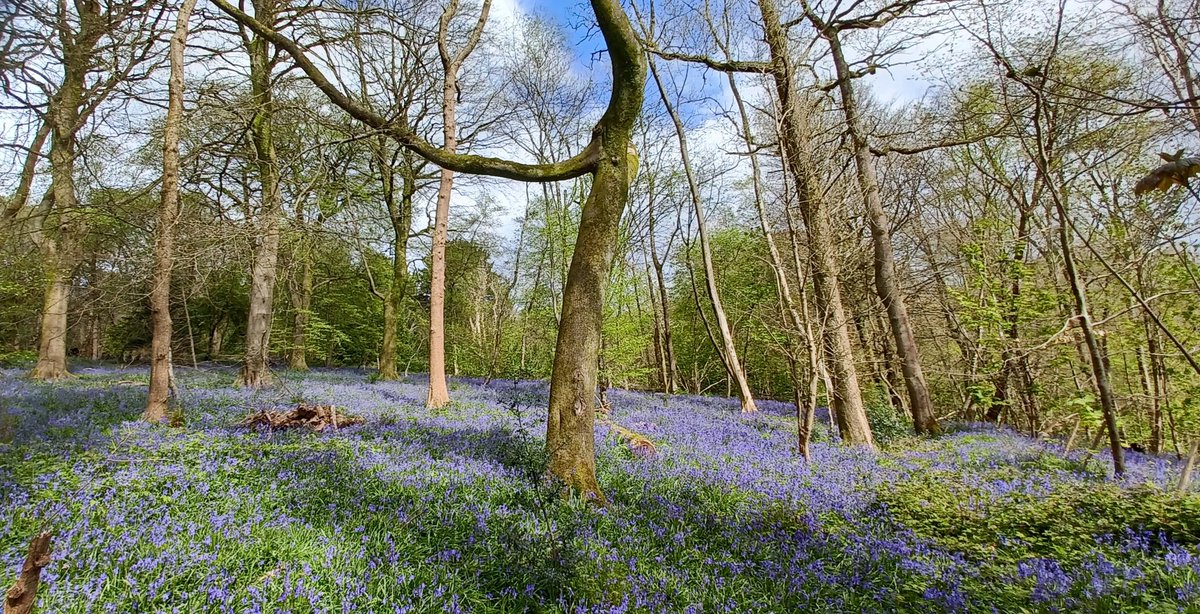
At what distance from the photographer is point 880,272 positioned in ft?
33.6

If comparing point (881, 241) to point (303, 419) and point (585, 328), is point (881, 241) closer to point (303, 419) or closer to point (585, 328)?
point (585, 328)

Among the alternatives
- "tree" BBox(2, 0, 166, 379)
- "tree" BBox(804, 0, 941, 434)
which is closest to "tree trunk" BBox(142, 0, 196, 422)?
"tree" BBox(2, 0, 166, 379)

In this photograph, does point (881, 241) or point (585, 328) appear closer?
point (585, 328)

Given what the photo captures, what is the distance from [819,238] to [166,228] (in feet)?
28.8

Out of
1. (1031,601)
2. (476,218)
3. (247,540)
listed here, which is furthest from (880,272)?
(476,218)

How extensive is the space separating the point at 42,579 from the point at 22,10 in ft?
10.4

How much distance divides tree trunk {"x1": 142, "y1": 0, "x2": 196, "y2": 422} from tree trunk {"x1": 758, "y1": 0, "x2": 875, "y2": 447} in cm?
811

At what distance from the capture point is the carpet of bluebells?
2898 millimetres

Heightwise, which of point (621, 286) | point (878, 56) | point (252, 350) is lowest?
point (252, 350)

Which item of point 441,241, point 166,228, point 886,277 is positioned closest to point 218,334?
point 441,241

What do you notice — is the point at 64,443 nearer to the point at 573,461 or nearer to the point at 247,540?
the point at 247,540

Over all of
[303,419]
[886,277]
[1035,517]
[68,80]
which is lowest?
[1035,517]

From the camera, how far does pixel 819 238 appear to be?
782cm

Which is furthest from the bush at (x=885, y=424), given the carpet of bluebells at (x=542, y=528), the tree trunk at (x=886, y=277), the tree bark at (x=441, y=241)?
the tree bark at (x=441, y=241)
